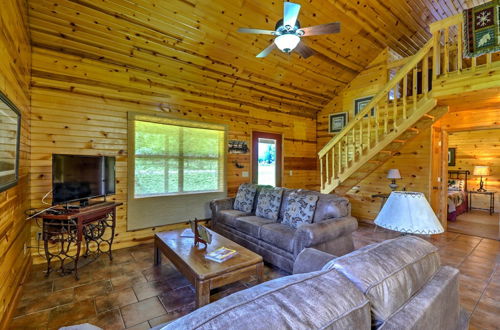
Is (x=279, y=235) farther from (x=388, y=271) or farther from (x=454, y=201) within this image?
(x=454, y=201)

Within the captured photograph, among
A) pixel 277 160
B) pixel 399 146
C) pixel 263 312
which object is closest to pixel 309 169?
pixel 277 160

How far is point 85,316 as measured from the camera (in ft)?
6.97

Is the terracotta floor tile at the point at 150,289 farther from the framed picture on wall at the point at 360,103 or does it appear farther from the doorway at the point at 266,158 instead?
the framed picture on wall at the point at 360,103

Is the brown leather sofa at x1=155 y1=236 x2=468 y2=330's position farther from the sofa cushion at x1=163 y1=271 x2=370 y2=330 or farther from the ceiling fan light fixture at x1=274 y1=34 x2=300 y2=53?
the ceiling fan light fixture at x1=274 y1=34 x2=300 y2=53

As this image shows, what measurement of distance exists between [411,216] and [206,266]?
5.19ft

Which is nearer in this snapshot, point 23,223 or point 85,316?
point 85,316

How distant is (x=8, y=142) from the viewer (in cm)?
190

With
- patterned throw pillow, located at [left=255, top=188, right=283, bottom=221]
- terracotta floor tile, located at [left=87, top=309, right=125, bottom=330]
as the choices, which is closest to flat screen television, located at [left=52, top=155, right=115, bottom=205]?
terracotta floor tile, located at [left=87, top=309, right=125, bottom=330]

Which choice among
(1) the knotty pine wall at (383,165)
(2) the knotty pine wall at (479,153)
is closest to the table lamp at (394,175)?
(1) the knotty pine wall at (383,165)

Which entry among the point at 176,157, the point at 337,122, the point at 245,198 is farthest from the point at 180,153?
the point at 337,122

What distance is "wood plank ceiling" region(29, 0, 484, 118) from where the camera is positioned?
10.1ft

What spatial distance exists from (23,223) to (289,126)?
5.17 metres

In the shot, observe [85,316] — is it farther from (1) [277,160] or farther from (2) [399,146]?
(2) [399,146]

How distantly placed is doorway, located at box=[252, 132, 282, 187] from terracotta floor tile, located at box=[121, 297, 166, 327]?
139 inches
